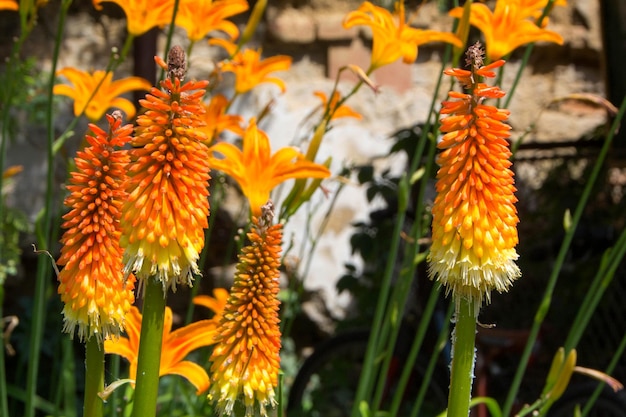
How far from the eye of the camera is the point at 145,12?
52.8 inches

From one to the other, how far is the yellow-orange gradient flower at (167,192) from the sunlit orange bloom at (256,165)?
1.31ft

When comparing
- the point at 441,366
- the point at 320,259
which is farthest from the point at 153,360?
the point at 320,259

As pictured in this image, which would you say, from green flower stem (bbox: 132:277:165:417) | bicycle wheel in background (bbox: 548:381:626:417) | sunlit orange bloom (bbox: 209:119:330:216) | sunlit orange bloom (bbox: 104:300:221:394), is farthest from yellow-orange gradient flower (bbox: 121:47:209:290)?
bicycle wheel in background (bbox: 548:381:626:417)

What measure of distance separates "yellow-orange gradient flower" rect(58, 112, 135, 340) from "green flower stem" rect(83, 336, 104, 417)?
0.01 m

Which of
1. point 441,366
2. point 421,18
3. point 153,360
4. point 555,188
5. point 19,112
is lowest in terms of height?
point 441,366

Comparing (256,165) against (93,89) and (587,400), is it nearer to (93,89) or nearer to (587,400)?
(93,89)

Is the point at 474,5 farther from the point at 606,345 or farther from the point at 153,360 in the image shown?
the point at 606,345

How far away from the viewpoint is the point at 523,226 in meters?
3.88

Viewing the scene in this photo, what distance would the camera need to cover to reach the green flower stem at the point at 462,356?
0.74 metres

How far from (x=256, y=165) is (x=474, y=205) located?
1.70 ft

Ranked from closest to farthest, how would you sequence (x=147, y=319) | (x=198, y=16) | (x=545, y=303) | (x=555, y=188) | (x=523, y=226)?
1. (x=147, y=319)
2. (x=545, y=303)
3. (x=198, y=16)
4. (x=555, y=188)
5. (x=523, y=226)

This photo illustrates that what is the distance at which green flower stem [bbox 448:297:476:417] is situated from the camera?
74cm

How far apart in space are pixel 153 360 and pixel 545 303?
75cm

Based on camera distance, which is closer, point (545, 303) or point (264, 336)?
point (264, 336)
